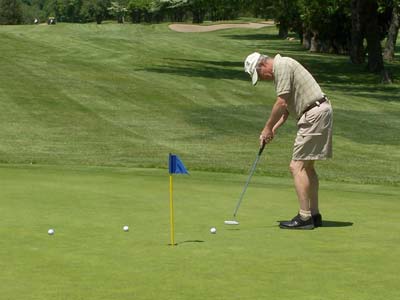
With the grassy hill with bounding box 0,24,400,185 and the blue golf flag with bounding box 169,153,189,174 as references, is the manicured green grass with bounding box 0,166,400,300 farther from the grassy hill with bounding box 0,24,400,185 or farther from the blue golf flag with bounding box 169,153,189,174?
the grassy hill with bounding box 0,24,400,185

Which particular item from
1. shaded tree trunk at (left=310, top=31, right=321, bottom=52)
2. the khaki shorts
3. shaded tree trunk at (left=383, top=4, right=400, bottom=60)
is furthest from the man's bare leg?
shaded tree trunk at (left=310, top=31, right=321, bottom=52)

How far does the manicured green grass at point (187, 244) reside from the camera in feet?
20.9

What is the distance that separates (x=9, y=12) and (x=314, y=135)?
479 ft

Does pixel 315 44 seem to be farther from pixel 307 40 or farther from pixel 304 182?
pixel 304 182

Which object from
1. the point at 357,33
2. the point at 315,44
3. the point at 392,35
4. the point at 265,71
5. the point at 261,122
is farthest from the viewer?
the point at 315,44

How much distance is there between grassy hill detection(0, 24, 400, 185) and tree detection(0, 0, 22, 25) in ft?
325

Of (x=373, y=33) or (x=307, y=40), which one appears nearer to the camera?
(x=373, y=33)

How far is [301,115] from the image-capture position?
938 cm

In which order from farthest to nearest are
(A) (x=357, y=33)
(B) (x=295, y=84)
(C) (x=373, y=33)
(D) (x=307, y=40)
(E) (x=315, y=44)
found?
(D) (x=307, y=40), (E) (x=315, y=44), (A) (x=357, y=33), (C) (x=373, y=33), (B) (x=295, y=84)

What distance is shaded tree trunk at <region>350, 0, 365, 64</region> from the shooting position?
47678 mm

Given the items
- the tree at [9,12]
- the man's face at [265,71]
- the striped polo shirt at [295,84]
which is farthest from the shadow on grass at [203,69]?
the tree at [9,12]

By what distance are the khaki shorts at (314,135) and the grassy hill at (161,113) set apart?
573 cm

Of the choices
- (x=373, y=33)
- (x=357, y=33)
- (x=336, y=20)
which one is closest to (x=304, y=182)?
(x=373, y=33)

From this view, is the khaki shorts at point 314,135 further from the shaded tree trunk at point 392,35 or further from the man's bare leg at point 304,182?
the shaded tree trunk at point 392,35
